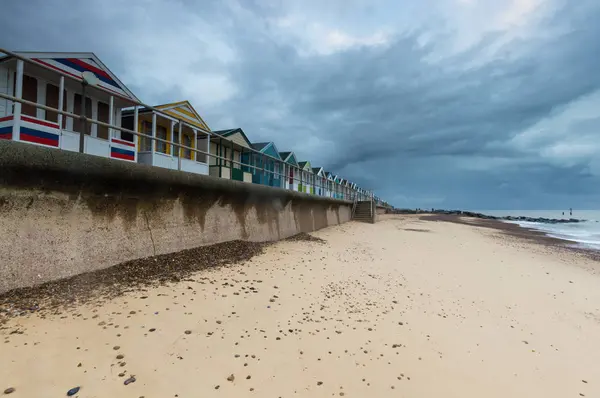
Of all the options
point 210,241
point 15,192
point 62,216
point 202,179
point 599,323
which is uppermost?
point 202,179

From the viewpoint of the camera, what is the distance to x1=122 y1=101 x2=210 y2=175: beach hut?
11984 millimetres

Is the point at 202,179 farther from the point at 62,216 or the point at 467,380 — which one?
the point at 467,380

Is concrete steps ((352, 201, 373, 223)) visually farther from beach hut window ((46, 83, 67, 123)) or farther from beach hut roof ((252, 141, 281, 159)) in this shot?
beach hut window ((46, 83, 67, 123))

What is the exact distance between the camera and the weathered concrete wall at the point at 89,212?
4504 millimetres

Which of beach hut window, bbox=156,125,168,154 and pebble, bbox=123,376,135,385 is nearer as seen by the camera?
pebble, bbox=123,376,135,385

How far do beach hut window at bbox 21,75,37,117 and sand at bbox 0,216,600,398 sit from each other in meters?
7.95

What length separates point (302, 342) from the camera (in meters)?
4.07

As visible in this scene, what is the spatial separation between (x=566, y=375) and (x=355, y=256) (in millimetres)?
6416

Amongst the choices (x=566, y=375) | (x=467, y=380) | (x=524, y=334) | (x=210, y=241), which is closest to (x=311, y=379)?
→ (x=467, y=380)

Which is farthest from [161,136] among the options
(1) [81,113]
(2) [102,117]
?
(1) [81,113]

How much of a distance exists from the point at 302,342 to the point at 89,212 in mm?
4510

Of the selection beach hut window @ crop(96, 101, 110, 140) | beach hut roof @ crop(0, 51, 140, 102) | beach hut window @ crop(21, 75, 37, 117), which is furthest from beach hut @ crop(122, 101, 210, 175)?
beach hut window @ crop(21, 75, 37, 117)

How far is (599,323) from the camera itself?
5.92 m

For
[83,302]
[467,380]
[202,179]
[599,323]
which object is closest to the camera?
[467,380]
